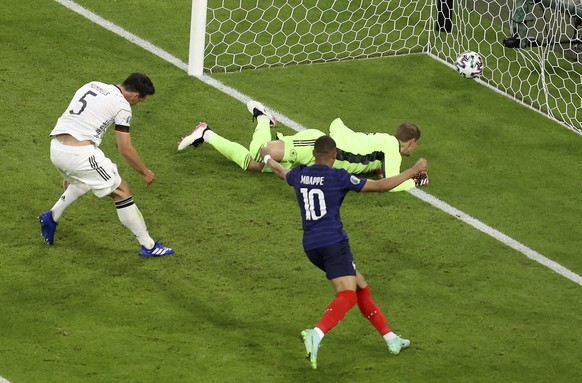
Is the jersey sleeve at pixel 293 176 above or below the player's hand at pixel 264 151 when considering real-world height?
above

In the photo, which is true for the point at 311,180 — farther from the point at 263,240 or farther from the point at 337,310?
the point at 263,240

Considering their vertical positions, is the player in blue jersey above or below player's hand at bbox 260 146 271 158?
above

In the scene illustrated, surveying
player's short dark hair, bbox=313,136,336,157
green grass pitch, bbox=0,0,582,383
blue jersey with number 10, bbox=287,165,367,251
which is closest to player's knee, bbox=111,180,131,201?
green grass pitch, bbox=0,0,582,383

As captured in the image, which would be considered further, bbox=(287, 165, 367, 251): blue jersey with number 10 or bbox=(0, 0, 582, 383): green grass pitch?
bbox=(0, 0, 582, 383): green grass pitch

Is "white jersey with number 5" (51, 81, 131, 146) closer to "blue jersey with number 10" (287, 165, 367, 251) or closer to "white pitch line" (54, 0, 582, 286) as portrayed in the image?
"blue jersey with number 10" (287, 165, 367, 251)

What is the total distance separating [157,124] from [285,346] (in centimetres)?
420

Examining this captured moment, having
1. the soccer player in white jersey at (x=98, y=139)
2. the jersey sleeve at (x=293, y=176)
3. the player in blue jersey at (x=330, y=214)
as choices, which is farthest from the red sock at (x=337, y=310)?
the soccer player in white jersey at (x=98, y=139)

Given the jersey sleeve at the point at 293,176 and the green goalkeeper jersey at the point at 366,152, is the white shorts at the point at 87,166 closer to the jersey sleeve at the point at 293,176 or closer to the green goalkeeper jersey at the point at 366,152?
the jersey sleeve at the point at 293,176

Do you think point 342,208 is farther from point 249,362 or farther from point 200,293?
point 249,362

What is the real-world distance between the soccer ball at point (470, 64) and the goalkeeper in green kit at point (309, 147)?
1.99m

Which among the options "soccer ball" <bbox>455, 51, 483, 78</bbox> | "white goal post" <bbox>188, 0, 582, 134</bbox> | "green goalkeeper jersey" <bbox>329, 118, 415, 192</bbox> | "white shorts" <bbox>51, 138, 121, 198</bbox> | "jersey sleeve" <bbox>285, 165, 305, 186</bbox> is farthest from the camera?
"white goal post" <bbox>188, 0, 582, 134</bbox>

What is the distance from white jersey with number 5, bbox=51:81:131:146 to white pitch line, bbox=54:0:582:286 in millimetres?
3151

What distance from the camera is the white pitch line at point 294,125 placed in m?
11.5

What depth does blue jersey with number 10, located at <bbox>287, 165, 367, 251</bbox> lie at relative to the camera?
9.56 meters
